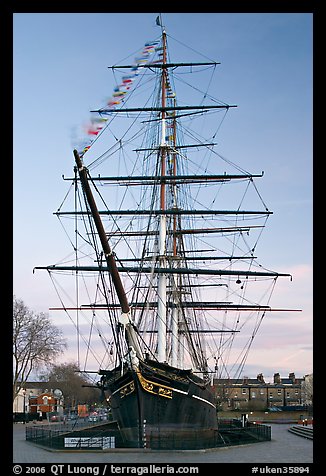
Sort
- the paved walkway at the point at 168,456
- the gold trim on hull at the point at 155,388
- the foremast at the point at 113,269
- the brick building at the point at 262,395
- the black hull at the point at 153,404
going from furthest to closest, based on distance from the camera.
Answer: the brick building at the point at 262,395
the gold trim on hull at the point at 155,388
the black hull at the point at 153,404
the foremast at the point at 113,269
the paved walkway at the point at 168,456

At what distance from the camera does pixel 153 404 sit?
29.7 m

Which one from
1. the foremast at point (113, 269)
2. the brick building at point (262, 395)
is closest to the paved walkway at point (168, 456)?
the foremast at point (113, 269)

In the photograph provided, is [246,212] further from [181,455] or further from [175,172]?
[181,455]

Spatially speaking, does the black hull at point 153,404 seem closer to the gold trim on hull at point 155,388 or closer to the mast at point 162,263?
the gold trim on hull at point 155,388

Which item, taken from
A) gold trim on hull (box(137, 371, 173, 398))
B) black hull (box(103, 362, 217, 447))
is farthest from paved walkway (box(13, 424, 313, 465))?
gold trim on hull (box(137, 371, 173, 398))

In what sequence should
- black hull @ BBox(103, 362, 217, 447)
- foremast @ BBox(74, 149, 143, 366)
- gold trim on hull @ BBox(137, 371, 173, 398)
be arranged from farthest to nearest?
gold trim on hull @ BBox(137, 371, 173, 398), black hull @ BBox(103, 362, 217, 447), foremast @ BBox(74, 149, 143, 366)

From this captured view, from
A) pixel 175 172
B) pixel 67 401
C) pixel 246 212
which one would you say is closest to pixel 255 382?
pixel 67 401

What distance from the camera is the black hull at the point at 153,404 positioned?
29328mm

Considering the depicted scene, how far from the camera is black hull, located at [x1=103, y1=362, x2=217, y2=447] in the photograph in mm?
Result: 29328

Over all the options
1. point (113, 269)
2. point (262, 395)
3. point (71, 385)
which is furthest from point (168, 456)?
point (262, 395)

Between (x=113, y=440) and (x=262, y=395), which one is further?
(x=262, y=395)

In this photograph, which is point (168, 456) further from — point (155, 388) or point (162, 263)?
point (162, 263)

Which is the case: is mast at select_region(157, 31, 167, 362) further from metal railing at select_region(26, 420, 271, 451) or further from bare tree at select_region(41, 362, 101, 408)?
bare tree at select_region(41, 362, 101, 408)
